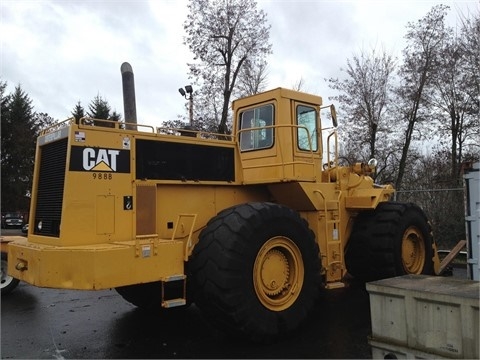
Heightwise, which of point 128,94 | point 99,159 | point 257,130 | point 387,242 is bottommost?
point 387,242

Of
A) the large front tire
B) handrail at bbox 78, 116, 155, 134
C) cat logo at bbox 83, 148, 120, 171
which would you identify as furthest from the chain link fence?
cat logo at bbox 83, 148, 120, 171

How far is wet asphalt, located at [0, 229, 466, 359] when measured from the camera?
5.38m

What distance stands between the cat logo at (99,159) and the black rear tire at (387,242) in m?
4.42

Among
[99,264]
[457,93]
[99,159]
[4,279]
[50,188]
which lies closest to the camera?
[99,264]

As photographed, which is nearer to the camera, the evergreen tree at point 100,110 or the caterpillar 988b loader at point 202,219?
the caterpillar 988b loader at point 202,219

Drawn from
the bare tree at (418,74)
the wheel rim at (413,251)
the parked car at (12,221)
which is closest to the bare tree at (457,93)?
the bare tree at (418,74)

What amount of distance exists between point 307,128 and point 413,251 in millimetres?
3179

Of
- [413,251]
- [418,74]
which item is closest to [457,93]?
[418,74]

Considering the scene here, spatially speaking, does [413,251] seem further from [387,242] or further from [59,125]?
[59,125]

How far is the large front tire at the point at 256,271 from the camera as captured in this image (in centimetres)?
528

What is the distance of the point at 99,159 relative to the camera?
5531 millimetres

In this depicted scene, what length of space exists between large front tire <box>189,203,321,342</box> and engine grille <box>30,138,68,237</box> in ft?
5.71

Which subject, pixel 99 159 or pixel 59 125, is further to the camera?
pixel 59 125

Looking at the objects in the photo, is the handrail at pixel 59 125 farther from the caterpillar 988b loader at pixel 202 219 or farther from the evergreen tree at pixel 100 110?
the evergreen tree at pixel 100 110
